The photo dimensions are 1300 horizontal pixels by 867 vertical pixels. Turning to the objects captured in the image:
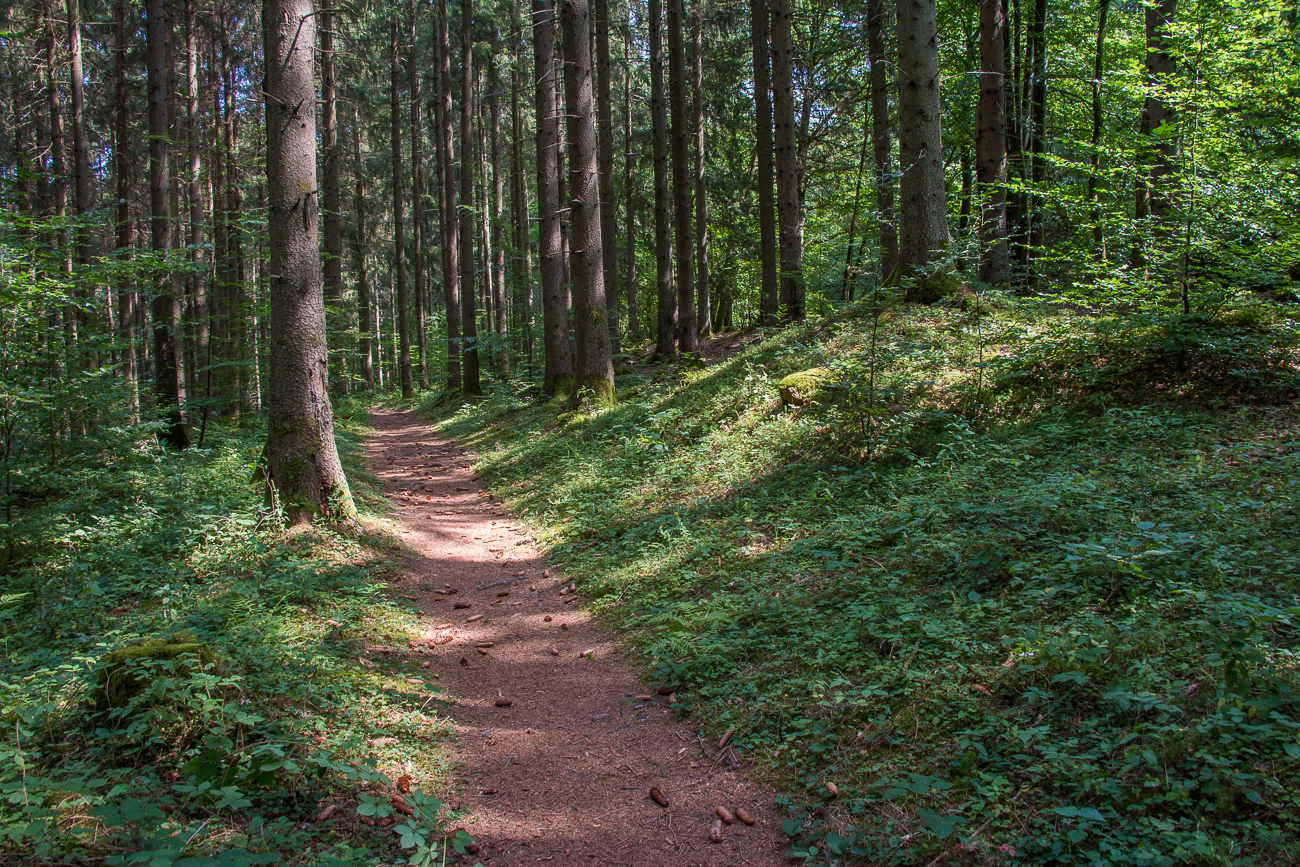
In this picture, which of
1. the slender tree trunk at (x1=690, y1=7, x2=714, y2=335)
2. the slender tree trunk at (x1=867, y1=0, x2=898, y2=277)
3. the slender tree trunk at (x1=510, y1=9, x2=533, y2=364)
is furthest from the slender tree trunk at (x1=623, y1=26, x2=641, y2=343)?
the slender tree trunk at (x1=867, y1=0, x2=898, y2=277)

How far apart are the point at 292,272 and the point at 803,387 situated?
18.8 feet

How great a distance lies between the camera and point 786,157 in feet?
47.9

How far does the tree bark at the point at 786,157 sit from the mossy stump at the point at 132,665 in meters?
13.1

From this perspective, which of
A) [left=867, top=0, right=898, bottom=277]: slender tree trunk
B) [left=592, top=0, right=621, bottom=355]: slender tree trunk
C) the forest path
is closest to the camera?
the forest path

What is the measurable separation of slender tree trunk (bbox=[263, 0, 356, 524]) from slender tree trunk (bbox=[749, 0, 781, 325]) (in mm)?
10618

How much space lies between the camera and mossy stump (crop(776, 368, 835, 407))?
26.9ft

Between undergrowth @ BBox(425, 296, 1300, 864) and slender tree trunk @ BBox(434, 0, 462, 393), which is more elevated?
slender tree trunk @ BBox(434, 0, 462, 393)

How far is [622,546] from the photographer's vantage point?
21.7 feet

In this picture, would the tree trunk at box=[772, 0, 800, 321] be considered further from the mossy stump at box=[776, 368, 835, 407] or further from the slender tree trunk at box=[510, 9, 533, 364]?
the slender tree trunk at box=[510, 9, 533, 364]

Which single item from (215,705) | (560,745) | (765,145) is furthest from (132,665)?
(765,145)

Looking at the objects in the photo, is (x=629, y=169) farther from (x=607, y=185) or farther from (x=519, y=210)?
(x=607, y=185)

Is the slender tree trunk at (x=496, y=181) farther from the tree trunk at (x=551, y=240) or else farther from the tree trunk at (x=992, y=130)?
the tree trunk at (x=992, y=130)

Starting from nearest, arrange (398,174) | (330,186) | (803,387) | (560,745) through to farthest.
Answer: (560,745) < (803,387) < (330,186) < (398,174)

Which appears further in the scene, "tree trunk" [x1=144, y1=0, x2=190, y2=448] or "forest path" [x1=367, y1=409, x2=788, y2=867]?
"tree trunk" [x1=144, y1=0, x2=190, y2=448]
